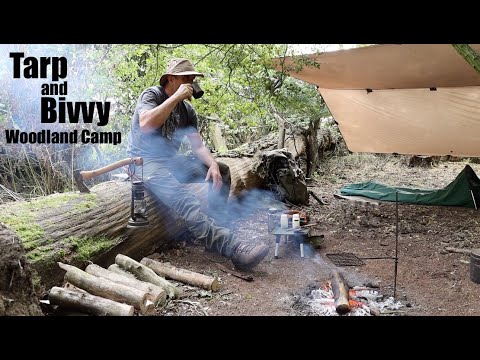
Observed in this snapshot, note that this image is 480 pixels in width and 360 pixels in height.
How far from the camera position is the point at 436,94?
4.32 metres

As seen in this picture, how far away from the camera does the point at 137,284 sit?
2.02 meters

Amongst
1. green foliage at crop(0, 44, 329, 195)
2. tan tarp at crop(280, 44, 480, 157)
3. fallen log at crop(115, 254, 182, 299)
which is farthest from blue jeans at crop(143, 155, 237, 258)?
tan tarp at crop(280, 44, 480, 157)

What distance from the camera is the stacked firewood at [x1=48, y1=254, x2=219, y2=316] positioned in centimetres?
181

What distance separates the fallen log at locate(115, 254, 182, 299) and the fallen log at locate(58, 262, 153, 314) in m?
0.23

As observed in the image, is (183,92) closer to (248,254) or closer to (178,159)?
(178,159)

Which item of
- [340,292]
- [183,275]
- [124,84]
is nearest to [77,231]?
[183,275]

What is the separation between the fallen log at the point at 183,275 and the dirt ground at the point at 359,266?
0.17 feet

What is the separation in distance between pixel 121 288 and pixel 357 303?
1184mm

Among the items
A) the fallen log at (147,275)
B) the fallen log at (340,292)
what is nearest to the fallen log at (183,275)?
the fallen log at (147,275)

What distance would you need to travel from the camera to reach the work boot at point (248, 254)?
2.41 metres

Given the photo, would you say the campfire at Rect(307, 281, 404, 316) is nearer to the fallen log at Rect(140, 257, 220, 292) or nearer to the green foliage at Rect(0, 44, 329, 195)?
the fallen log at Rect(140, 257, 220, 292)

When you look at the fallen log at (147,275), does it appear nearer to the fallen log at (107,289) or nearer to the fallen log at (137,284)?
the fallen log at (137,284)
